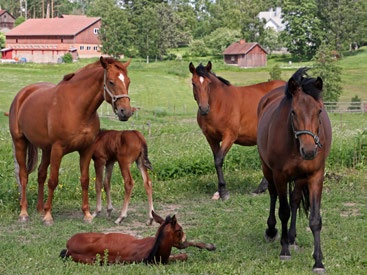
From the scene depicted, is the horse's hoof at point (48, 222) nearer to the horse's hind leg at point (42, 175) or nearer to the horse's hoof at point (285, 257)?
the horse's hind leg at point (42, 175)

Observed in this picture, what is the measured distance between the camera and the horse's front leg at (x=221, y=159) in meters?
11.0

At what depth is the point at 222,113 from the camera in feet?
37.5

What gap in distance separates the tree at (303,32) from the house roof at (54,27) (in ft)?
87.5

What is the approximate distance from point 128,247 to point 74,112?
9.10 ft

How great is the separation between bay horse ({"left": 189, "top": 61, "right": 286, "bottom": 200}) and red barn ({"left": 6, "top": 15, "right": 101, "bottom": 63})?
72.9 meters

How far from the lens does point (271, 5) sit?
118 m

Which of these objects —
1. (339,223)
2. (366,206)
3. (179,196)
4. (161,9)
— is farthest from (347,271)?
(161,9)

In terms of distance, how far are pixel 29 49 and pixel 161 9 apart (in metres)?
18.2

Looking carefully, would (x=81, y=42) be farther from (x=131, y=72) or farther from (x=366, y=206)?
(x=366, y=206)

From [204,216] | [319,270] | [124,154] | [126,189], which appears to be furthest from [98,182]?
[319,270]

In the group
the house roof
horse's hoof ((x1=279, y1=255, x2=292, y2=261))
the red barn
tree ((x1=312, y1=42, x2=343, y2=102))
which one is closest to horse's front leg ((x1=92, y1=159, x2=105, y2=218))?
horse's hoof ((x1=279, y1=255, x2=292, y2=261))

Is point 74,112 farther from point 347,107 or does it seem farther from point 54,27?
point 54,27

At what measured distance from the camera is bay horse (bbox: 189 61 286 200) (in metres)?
11.1

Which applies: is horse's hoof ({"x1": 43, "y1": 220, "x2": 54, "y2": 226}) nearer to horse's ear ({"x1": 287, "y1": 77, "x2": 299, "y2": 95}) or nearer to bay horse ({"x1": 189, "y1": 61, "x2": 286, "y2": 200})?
bay horse ({"x1": 189, "y1": 61, "x2": 286, "y2": 200})
